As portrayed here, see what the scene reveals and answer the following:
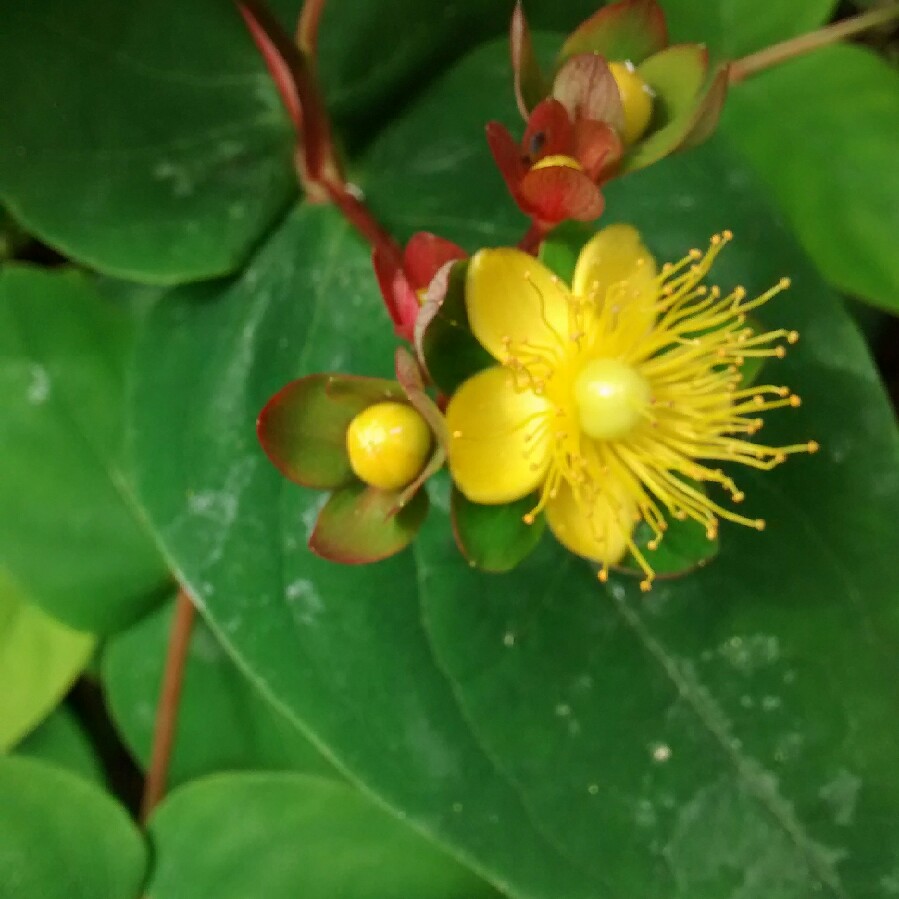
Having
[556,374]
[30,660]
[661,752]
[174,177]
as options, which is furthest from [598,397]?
[30,660]

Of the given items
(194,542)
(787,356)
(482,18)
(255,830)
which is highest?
(482,18)

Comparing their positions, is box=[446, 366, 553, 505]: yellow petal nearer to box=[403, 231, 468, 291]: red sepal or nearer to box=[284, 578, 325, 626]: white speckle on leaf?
box=[403, 231, 468, 291]: red sepal

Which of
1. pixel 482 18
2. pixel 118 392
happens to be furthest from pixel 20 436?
pixel 482 18

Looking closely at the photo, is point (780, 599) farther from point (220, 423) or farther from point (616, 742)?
point (220, 423)

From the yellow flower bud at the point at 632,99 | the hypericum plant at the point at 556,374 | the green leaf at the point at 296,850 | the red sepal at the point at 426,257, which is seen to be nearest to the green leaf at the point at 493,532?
the hypericum plant at the point at 556,374

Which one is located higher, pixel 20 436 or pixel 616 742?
pixel 20 436

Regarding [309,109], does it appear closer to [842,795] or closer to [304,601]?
[304,601]

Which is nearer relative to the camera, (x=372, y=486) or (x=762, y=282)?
(x=372, y=486)
